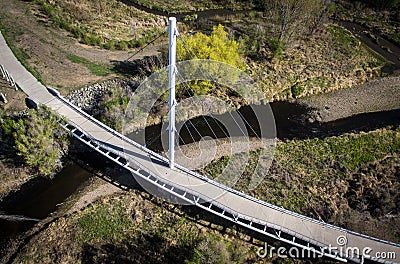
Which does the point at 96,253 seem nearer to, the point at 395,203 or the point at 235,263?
the point at 235,263

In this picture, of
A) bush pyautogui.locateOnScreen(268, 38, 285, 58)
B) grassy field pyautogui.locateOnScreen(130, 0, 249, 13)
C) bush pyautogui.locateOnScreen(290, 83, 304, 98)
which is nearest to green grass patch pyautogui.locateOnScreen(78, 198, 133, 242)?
bush pyautogui.locateOnScreen(290, 83, 304, 98)

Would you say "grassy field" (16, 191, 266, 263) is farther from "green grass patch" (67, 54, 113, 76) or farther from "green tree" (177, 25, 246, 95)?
"green grass patch" (67, 54, 113, 76)

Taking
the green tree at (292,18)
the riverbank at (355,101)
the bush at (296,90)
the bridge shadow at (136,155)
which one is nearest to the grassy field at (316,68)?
the bush at (296,90)

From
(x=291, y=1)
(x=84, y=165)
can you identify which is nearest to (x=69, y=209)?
(x=84, y=165)

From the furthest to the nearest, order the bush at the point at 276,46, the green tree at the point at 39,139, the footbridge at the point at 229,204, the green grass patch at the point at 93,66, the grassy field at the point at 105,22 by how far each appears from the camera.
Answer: the grassy field at the point at 105,22, the bush at the point at 276,46, the green grass patch at the point at 93,66, the green tree at the point at 39,139, the footbridge at the point at 229,204

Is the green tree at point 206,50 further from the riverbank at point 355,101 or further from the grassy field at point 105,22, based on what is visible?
the grassy field at point 105,22

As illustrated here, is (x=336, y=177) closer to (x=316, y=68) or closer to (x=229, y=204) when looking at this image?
(x=229, y=204)
